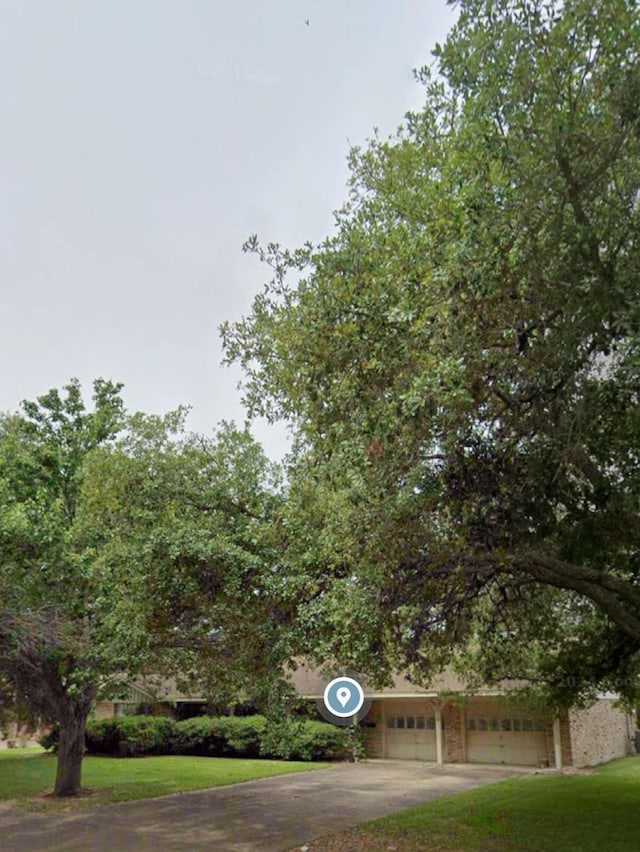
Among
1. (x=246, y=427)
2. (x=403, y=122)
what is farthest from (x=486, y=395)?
(x=246, y=427)

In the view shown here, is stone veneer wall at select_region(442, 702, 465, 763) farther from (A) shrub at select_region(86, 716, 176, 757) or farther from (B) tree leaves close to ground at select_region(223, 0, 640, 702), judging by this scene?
(B) tree leaves close to ground at select_region(223, 0, 640, 702)

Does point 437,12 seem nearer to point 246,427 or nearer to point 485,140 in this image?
point 485,140

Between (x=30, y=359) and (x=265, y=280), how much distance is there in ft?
37.0

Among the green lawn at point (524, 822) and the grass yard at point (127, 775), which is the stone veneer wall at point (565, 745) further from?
the grass yard at point (127, 775)

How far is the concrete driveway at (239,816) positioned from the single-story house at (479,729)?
66.8 inches

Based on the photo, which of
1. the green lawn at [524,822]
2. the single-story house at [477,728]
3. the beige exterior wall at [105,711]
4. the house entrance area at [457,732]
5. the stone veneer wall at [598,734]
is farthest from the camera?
the beige exterior wall at [105,711]

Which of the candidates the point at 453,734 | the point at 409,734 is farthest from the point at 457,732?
the point at 409,734

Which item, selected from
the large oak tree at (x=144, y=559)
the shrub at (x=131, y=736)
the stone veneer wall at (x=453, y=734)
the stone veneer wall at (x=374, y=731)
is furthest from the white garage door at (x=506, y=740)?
the large oak tree at (x=144, y=559)

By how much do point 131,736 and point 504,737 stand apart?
14.5 m

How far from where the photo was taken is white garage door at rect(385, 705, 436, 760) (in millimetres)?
24141

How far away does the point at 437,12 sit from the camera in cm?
731

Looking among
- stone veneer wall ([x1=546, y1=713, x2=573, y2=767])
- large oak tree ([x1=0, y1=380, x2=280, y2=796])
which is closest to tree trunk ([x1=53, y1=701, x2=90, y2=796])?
large oak tree ([x1=0, y1=380, x2=280, y2=796])

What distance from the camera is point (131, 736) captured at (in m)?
27.2

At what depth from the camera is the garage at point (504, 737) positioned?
21516mm
